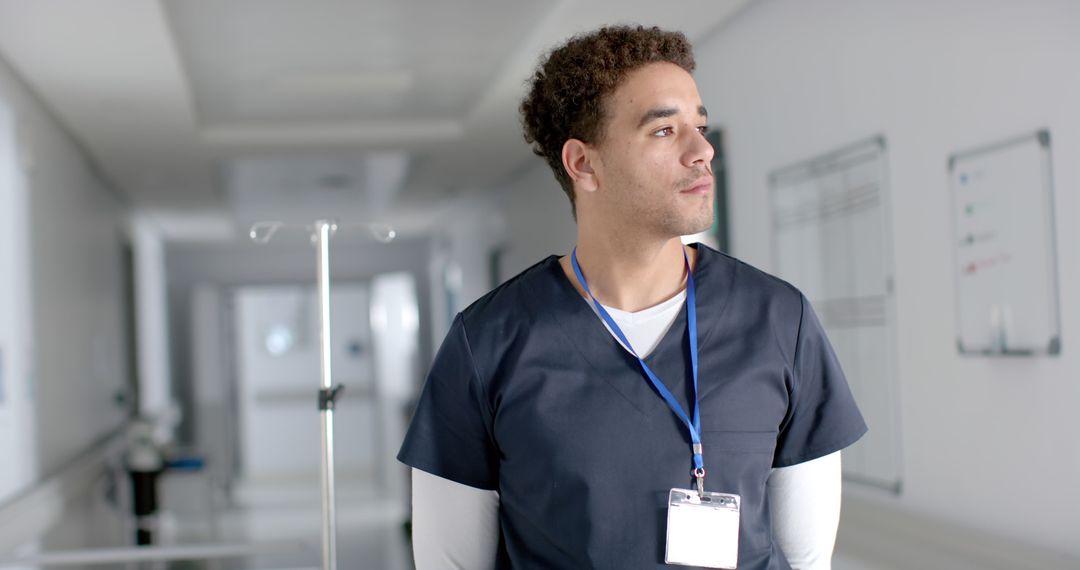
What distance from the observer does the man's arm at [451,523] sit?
1432 mm

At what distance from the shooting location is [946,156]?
2.78m

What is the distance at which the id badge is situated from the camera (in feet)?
4.26

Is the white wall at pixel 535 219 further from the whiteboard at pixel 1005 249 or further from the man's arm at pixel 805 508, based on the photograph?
the man's arm at pixel 805 508

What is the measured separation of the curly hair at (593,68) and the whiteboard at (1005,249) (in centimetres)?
136

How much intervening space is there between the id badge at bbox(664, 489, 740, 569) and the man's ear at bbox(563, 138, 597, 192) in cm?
43

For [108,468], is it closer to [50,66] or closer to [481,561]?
[50,66]

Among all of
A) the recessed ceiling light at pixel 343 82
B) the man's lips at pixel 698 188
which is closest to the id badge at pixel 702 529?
the man's lips at pixel 698 188

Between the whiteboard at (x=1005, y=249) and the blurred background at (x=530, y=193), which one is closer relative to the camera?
the whiteboard at (x=1005, y=249)

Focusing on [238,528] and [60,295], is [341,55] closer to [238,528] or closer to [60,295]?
[60,295]

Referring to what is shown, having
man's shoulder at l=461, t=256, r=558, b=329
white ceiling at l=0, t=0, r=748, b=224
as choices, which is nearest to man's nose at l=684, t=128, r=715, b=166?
man's shoulder at l=461, t=256, r=558, b=329

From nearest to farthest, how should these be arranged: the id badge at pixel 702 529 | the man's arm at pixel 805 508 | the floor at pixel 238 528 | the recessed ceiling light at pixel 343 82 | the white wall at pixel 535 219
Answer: the id badge at pixel 702 529 → the man's arm at pixel 805 508 → the floor at pixel 238 528 → the recessed ceiling light at pixel 343 82 → the white wall at pixel 535 219

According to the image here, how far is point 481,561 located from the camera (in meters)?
1.45

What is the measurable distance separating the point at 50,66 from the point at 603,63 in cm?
378

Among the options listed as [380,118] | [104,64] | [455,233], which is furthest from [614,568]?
[455,233]
